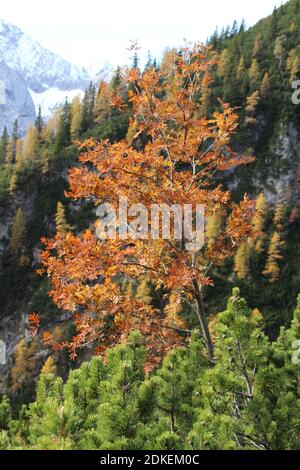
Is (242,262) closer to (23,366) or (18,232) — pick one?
(23,366)

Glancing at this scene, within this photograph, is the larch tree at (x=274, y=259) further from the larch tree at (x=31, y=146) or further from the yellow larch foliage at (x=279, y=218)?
the larch tree at (x=31, y=146)

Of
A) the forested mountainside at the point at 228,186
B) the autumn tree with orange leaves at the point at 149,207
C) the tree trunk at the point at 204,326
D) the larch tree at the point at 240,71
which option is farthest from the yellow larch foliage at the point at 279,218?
the tree trunk at the point at 204,326

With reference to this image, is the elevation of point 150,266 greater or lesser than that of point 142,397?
greater

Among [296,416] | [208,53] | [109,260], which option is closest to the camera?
[296,416]

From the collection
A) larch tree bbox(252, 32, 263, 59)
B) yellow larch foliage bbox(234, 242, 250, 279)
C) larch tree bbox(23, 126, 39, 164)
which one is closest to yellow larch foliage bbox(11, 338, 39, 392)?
yellow larch foliage bbox(234, 242, 250, 279)

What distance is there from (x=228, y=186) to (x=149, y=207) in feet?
269

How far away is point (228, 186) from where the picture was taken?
286ft

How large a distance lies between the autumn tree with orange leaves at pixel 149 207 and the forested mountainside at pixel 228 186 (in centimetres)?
5720

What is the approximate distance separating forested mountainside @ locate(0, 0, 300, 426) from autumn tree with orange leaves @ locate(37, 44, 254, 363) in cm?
5720

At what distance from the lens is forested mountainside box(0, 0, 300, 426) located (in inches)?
2719

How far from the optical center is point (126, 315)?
700 cm

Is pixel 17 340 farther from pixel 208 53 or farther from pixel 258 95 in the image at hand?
pixel 208 53

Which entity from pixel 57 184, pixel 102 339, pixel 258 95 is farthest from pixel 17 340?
pixel 102 339

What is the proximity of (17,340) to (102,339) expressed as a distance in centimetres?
8498
